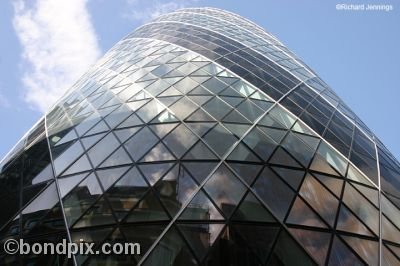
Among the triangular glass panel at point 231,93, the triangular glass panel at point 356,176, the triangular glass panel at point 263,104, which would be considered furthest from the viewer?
the triangular glass panel at point 231,93

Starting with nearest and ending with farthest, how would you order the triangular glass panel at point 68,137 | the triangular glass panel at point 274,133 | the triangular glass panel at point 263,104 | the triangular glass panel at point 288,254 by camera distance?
the triangular glass panel at point 288,254
the triangular glass panel at point 274,133
the triangular glass panel at point 68,137
the triangular glass panel at point 263,104

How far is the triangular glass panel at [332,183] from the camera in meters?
12.3

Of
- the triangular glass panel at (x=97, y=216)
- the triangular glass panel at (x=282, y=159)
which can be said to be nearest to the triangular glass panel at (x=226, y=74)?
Result: the triangular glass panel at (x=282, y=159)

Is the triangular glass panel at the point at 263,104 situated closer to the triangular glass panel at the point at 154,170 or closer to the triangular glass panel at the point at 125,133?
the triangular glass panel at the point at 125,133

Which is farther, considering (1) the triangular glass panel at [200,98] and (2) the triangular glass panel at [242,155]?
(1) the triangular glass panel at [200,98]

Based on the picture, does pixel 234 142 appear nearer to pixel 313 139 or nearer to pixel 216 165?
pixel 216 165

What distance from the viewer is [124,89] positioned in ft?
59.0

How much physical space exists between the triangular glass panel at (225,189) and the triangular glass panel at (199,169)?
0.21 m

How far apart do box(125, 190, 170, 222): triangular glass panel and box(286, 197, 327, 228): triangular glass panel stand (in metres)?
3.40

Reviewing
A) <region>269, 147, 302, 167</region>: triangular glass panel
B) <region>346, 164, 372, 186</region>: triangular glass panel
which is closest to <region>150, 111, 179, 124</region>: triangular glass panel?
<region>269, 147, 302, 167</region>: triangular glass panel

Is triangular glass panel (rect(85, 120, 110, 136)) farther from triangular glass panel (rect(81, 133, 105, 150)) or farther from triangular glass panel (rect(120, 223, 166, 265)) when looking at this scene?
triangular glass panel (rect(120, 223, 166, 265))

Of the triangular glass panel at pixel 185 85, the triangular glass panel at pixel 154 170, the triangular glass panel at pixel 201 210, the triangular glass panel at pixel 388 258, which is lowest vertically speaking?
the triangular glass panel at pixel 388 258

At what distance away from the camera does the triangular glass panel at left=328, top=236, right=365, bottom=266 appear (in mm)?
10000

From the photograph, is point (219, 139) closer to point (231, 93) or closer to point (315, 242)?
point (231, 93)
